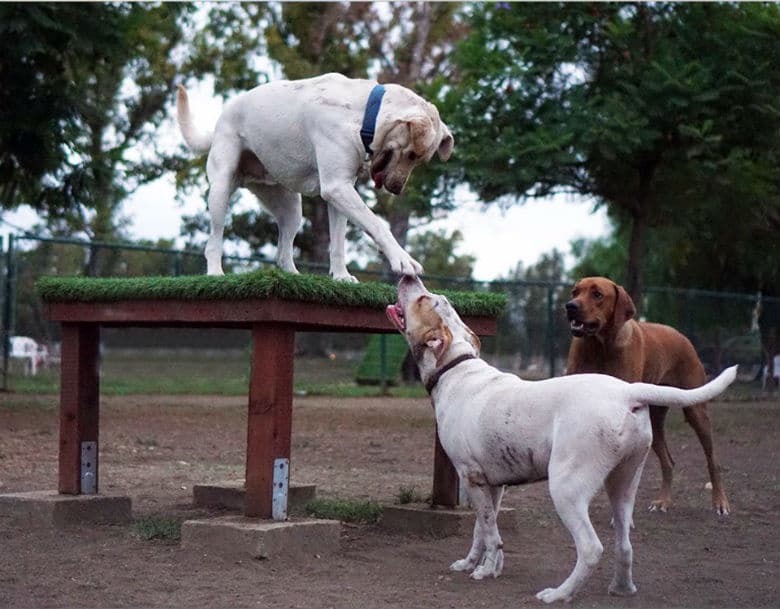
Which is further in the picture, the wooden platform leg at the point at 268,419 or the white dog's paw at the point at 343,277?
the white dog's paw at the point at 343,277

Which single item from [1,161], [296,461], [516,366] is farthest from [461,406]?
[516,366]

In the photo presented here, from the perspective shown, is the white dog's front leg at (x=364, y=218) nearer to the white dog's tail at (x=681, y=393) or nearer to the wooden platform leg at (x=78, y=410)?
the white dog's tail at (x=681, y=393)

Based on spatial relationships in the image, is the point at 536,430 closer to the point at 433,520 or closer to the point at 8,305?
the point at 433,520

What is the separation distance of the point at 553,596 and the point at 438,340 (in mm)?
1301

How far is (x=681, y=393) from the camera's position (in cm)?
493

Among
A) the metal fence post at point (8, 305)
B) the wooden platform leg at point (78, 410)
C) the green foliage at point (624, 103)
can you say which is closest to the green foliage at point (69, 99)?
the metal fence post at point (8, 305)

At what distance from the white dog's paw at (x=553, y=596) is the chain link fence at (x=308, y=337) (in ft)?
41.7

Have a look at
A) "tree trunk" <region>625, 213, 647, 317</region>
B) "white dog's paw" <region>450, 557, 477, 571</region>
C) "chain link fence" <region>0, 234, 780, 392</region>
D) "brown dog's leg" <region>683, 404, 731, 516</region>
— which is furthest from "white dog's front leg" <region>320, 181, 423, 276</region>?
"chain link fence" <region>0, 234, 780, 392</region>

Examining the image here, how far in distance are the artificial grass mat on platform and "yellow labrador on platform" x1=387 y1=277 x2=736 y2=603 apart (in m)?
0.46

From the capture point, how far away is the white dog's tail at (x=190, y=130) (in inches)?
274

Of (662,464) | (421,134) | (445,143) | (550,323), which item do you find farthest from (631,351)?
(550,323)

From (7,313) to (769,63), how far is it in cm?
1085

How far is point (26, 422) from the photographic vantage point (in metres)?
12.7

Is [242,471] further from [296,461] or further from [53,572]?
[53,572]
